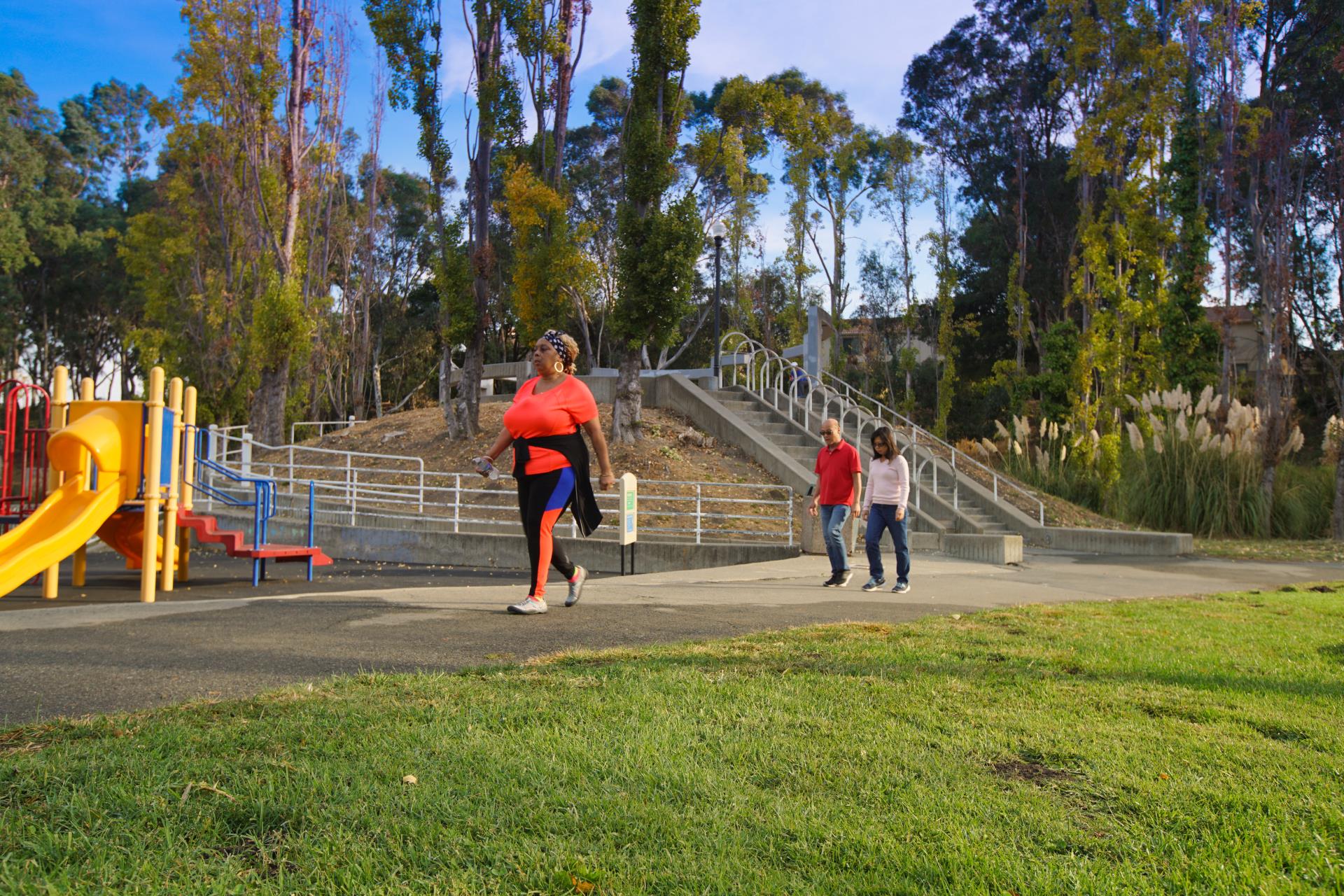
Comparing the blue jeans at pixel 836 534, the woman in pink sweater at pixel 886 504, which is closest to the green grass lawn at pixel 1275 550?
the woman in pink sweater at pixel 886 504

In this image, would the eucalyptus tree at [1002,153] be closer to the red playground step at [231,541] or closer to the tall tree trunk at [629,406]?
the tall tree trunk at [629,406]

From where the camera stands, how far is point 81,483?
862 cm

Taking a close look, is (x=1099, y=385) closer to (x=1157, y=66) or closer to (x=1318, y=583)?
(x=1157, y=66)

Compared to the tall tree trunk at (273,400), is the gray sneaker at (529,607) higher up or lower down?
lower down

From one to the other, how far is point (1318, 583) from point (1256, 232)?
15.7 m

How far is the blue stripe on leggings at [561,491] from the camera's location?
7.09 metres

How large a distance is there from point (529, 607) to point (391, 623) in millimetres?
988

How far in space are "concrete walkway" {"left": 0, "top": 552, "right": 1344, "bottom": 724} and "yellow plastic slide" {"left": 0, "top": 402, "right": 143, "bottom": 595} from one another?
536mm

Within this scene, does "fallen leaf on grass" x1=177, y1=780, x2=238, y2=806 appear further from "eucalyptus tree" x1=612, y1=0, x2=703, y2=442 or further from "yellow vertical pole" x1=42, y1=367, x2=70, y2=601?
"eucalyptus tree" x1=612, y1=0, x2=703, y2=442

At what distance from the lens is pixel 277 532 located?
626 inches

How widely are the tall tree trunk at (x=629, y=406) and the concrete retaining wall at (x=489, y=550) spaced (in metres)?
5.46

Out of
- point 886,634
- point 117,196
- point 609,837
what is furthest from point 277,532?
point 117,196

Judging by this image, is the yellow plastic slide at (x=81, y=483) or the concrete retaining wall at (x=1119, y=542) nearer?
the yellow plastic slide at (x=81, y=483)

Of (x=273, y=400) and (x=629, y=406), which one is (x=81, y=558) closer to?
(x=629, y=406)
